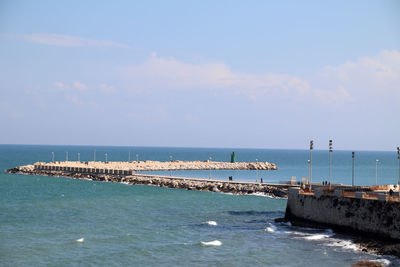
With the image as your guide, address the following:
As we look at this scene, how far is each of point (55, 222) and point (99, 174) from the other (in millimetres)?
57145

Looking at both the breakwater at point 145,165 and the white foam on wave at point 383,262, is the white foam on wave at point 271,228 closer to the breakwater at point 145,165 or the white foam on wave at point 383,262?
the white foam on wave at point 383,262

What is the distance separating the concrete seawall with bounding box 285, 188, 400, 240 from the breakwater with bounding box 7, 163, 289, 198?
25871 millimetres

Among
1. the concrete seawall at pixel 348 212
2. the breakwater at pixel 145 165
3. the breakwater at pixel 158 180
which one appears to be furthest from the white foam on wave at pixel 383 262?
the breakwater at pixel 145 165

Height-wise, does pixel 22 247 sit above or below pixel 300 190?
below

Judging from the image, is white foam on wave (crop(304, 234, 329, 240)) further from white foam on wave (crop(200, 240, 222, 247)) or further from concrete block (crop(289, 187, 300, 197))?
white foam on wave (crop(200, 240, 222, 247))

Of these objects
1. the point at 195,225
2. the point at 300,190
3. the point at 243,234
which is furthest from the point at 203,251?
the point at 300,190

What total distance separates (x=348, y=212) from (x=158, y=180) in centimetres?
5277

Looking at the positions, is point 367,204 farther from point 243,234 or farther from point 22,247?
point 22,247

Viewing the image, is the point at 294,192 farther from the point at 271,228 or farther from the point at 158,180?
the point at 158,180

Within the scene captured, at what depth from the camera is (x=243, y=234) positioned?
4409cm

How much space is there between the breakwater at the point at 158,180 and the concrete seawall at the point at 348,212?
1019 inches

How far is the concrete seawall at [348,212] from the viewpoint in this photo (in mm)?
39562

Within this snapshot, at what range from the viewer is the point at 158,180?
92.7 m

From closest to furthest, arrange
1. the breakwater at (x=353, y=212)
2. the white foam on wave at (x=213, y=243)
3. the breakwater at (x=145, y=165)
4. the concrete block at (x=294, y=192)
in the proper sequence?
the breakwater at (x=353, y=212), the white foam on wave at (x=213, y=243), the concrete block at (x=294, y=192), the breakwater at (x=145, y=165)
